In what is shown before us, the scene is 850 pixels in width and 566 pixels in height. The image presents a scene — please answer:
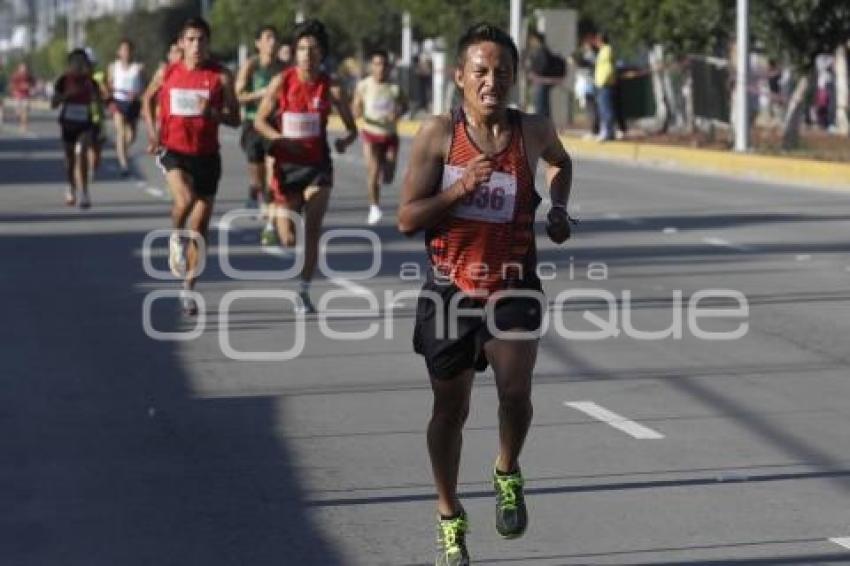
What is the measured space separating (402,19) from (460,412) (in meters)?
59.9

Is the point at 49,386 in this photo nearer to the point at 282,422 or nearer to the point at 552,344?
the point at 282,422

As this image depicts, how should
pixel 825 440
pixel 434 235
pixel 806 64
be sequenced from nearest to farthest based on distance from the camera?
pixel 434 235, pixel 825 440, pixel 806 64

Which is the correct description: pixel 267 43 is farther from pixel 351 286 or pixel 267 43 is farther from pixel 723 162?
pixel 723 162

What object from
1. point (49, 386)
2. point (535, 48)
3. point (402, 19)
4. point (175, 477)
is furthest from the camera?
point (402, 19)

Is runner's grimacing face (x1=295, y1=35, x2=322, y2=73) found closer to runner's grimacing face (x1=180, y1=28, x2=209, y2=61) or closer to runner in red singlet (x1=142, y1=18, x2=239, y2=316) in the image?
runner in red singlet (x1=142, y1=18, x2=239, y2=316)

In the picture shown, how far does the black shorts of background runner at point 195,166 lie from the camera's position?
15.6 m

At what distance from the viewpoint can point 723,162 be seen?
34.2 m

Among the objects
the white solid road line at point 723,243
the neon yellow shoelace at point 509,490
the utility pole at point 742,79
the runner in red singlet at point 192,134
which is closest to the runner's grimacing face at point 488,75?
the neon yellow shoelace at point 509,490

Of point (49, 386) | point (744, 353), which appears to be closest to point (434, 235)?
point (49, 386)

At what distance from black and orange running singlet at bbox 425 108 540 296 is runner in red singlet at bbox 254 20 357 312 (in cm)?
805

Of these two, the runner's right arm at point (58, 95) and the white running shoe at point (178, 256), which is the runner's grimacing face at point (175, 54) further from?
the runner's right arm at point (58, 95)

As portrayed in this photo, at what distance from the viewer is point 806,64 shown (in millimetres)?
36125

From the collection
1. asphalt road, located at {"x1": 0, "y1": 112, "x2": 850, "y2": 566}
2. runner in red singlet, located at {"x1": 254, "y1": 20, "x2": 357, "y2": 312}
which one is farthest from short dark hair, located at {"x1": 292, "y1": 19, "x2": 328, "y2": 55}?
asphalt road, located at {"x1": 0, "y1": 112, "x2": 850, "y2": 566}

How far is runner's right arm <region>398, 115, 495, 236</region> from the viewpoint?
771 cm
